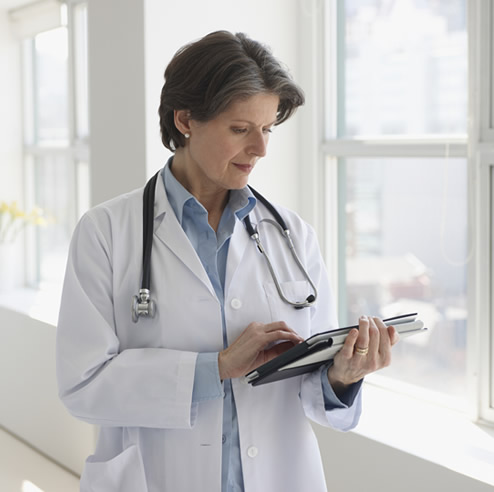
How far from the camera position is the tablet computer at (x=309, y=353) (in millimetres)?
1159

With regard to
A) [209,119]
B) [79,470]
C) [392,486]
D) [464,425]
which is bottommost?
[79,470]

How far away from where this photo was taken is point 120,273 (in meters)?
1.31

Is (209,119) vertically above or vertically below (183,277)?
above

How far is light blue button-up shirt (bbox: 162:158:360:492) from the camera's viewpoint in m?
1.26

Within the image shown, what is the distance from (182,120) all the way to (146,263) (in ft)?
0.96

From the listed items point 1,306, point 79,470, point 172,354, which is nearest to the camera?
point 172,354

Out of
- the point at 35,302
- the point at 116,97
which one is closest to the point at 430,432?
the point at 116,97

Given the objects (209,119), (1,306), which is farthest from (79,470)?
(209,119)

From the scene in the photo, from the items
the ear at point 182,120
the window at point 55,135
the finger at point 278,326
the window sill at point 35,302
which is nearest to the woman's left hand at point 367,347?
the finger at point 278,326

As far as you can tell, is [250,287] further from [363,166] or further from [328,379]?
[363,166]

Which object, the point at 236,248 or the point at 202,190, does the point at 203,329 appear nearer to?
the point at 236,248

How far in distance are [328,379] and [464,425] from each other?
0.86m

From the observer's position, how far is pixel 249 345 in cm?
121

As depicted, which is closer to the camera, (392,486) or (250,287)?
(250,287)
